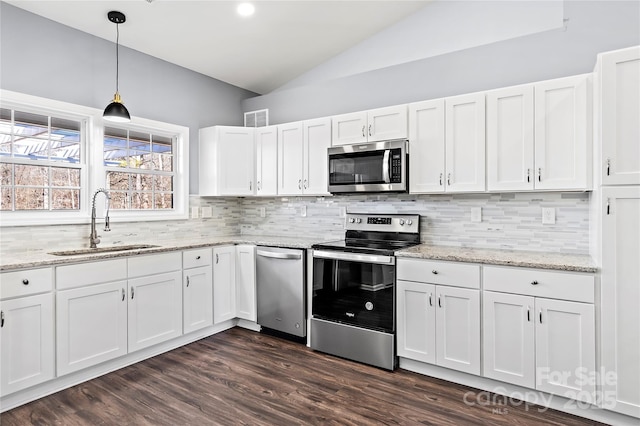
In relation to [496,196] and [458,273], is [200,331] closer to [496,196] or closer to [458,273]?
[458,273]

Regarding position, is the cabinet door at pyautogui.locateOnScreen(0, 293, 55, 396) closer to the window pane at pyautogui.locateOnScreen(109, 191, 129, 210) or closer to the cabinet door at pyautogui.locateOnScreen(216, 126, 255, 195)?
the window pane at pyautogui.locateOnScreen(109, 191, 129, 210)

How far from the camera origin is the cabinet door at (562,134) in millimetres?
2475

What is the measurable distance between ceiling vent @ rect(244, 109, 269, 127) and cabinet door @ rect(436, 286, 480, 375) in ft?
9.35

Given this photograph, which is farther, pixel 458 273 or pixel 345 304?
pixel 345 304

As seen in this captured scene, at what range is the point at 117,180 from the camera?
11.8ft

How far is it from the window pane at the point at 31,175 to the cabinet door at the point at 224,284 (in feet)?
5.03

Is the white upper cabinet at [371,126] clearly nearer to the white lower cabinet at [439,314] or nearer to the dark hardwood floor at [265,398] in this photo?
the white lower cabinet at [439,314]

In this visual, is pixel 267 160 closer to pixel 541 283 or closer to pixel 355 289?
pixel 355 289

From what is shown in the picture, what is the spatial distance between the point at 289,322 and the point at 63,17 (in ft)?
10.5

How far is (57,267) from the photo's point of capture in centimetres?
252

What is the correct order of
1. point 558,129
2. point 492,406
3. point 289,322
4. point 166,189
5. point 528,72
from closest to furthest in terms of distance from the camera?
1. point 492,406
2. point 558,129
3. point 528,72
4. point 289,322
5. point 166,189

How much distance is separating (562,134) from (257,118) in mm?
3193

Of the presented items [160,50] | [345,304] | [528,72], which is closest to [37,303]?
[345,304]

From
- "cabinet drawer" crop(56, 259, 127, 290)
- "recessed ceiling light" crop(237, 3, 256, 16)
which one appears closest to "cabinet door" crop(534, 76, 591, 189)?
"recessed ceiling light" crop(237, 3, 256, 16)
